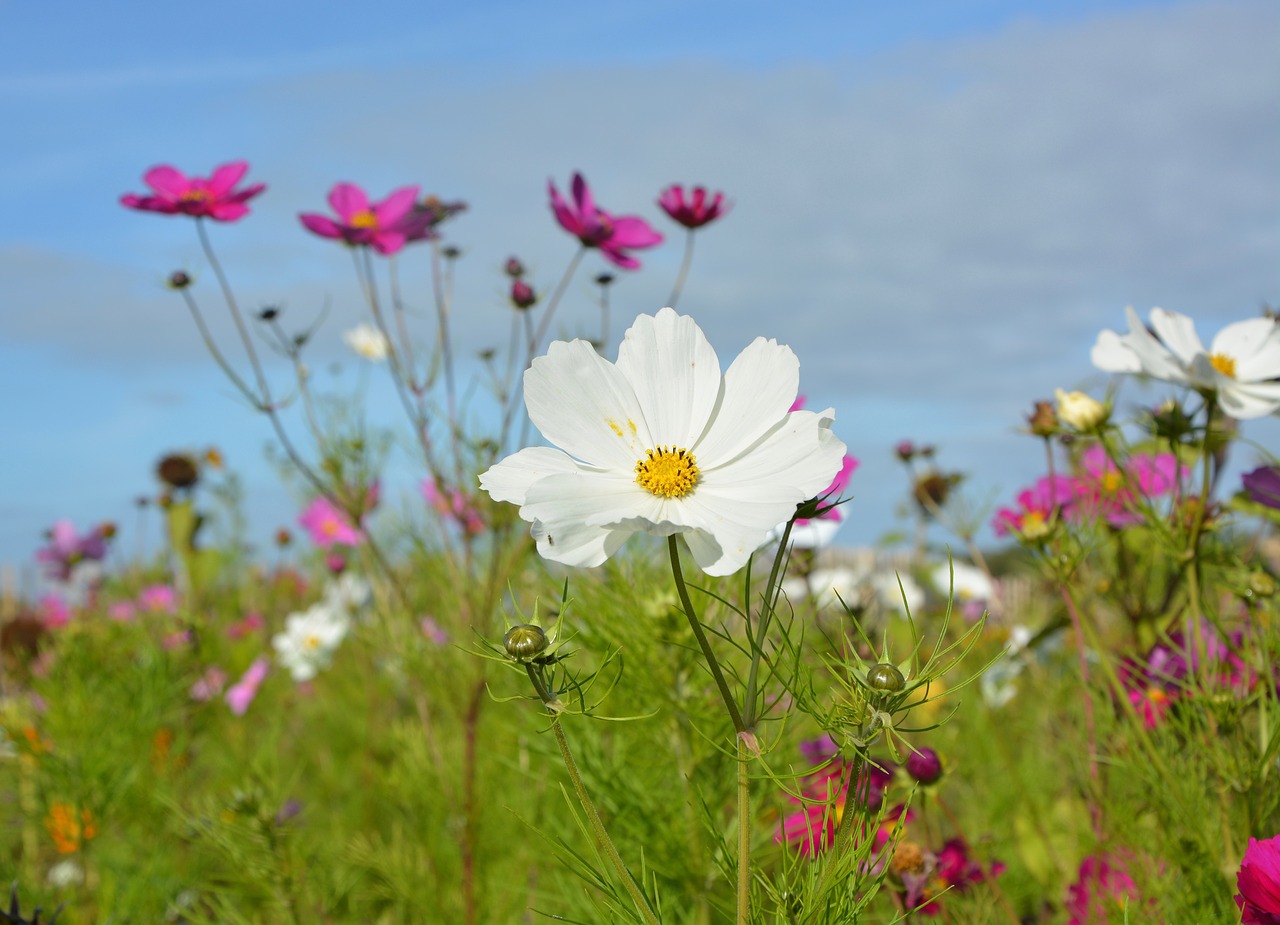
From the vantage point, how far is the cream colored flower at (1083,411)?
89 cm

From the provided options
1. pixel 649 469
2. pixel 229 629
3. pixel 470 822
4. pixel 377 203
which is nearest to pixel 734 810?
pixel 470 822

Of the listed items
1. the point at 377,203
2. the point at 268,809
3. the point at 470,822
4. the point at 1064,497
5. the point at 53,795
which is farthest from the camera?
the point at 53,795

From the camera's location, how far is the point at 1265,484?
3.05ft

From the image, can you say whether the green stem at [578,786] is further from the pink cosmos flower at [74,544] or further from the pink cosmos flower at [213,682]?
the pink cosmos flower at [74,544]

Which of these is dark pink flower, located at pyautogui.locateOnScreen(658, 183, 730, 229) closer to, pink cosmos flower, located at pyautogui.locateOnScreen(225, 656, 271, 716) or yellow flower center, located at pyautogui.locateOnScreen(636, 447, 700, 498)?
yellow flower center, located at pyautogui.locateOnScreen(636, 447, 700, 498)

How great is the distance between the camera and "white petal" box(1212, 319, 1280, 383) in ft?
2.95

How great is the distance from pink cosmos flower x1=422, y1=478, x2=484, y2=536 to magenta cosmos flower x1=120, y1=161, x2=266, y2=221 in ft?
1.52

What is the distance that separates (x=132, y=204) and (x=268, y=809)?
81 cm

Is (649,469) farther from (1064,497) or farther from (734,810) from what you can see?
(1064,497)

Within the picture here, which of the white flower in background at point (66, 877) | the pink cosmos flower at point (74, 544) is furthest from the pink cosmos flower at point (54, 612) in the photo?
the white flower in background at point (66, 877)

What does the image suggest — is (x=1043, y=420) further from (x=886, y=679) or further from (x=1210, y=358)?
(x=886, y=679)

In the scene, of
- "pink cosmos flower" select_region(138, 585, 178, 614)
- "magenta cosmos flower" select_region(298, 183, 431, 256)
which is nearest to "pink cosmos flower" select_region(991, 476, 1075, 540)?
"magenta cosmos flower" select_region(298, 183, 431, 256)

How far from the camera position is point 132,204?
4.42 ft

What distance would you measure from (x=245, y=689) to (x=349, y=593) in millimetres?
511
